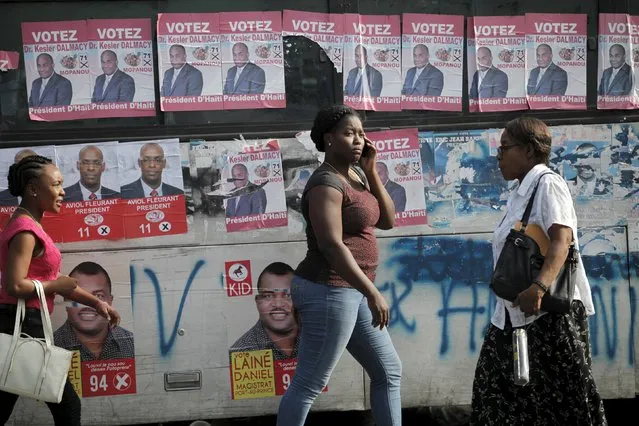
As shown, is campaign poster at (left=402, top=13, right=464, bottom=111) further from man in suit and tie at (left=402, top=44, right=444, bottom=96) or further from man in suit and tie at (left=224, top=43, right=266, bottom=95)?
man in suit and tie at (left=224, top=43, right=266, bottom=95)

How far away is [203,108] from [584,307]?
2.37 metres

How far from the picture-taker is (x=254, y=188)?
549 cm

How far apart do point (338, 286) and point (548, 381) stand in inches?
40.1

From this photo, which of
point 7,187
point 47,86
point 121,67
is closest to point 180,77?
point 121,67

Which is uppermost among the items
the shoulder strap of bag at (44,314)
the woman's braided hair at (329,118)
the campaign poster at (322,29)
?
the campaign poster at (322,29)

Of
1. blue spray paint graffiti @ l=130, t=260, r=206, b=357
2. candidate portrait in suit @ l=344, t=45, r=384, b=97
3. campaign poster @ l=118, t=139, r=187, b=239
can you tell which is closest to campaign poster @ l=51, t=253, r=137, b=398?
blue spray paint graffiti @ l=130, t=260, r=206, b=357

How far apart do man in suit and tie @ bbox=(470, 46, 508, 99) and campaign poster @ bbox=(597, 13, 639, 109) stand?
0.58 m

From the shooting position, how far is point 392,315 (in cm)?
557

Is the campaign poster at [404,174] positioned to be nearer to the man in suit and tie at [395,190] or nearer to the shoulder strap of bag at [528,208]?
the man in suit and tie at [395,190]

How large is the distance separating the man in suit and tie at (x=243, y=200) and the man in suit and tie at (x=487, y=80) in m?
1.36

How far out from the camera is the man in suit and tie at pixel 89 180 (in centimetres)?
539

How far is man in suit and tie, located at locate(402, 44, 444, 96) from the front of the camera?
18.5 feet

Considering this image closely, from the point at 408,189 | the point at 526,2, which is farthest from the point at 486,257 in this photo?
the point at 526,2

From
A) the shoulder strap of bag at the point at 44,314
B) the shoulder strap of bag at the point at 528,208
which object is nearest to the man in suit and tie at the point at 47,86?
the shoulder strap of bag at the point at 44,314
